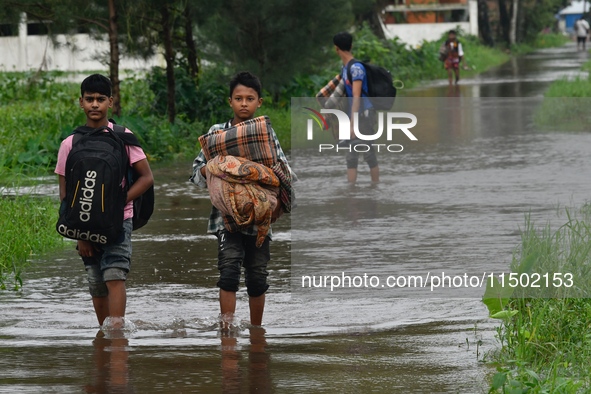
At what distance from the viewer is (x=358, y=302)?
7.54 m

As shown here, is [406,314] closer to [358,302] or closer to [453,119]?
[358,302]

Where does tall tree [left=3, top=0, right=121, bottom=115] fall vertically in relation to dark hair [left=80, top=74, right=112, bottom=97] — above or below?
above

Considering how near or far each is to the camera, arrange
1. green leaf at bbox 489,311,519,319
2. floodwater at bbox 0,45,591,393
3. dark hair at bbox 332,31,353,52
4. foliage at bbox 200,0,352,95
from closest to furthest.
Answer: floodwater at bbox 0,45,591,393 < green leaf at bbox 489,311,519,319 < dark hair at bbox 332,31,353,52 < foliage at bbox 200,0,352,95

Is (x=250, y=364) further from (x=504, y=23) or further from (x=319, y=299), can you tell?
(x=504, y=23)

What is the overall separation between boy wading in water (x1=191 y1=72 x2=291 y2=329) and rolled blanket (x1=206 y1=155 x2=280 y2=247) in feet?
0.36

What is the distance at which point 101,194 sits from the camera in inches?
242

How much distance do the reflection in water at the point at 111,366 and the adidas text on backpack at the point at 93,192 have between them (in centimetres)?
56

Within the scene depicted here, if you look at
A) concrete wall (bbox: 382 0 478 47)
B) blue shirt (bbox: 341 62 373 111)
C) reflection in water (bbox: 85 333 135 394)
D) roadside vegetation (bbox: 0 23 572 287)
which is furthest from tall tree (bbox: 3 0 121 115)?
concrete wall (bbox: 382 0 478 47)

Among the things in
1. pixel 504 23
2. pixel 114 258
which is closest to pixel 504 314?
pixel 114 258

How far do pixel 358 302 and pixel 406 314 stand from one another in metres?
0.51

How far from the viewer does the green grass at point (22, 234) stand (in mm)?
8641

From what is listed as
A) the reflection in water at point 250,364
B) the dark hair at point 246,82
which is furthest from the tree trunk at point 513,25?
the reflection in water at point 250,364

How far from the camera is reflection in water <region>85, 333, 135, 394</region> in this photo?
534cm

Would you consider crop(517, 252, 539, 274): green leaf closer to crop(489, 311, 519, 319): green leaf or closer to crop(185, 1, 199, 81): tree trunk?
crop(489, 311, 519, 319): green leaf
